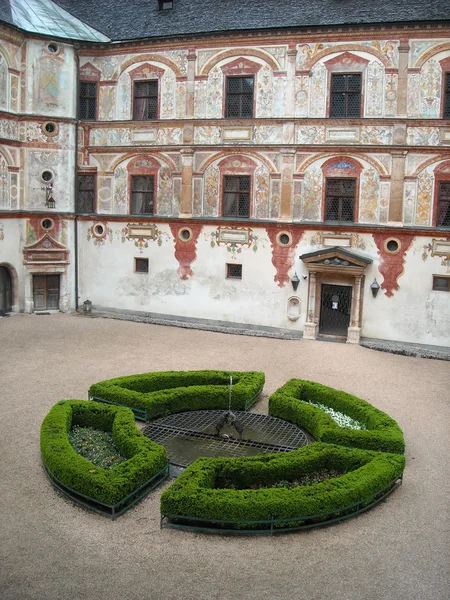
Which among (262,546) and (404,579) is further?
(262,546)

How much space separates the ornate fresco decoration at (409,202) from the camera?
23.6 meters

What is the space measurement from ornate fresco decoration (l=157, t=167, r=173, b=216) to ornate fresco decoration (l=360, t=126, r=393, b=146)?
7.93 metres

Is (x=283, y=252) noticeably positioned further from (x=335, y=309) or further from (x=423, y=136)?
(x=423, y=136)

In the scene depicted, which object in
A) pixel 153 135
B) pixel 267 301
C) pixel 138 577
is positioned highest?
pixel 153 135

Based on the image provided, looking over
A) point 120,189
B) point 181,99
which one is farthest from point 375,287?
point 120,189

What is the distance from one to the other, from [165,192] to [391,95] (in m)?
9.64

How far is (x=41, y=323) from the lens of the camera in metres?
25.8

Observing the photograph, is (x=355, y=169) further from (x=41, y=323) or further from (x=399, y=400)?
(x=41, y=323)

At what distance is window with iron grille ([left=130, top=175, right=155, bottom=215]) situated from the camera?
89.0 ft

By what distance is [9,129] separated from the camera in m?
26.0

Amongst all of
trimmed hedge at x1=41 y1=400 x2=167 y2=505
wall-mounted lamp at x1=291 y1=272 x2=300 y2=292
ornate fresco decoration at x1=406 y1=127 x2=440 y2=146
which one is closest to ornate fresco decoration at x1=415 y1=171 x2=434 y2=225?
ornate fresco decoration at x1=406 y1=127 x2=440 y2=146

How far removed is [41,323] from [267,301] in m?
9.08

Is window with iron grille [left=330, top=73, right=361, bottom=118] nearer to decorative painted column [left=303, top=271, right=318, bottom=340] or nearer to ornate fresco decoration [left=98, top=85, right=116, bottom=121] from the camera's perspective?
decorative painted column [left=303, top=271, right=318, bottom=340]

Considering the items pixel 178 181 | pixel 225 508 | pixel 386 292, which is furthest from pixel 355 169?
pixel 225 508
